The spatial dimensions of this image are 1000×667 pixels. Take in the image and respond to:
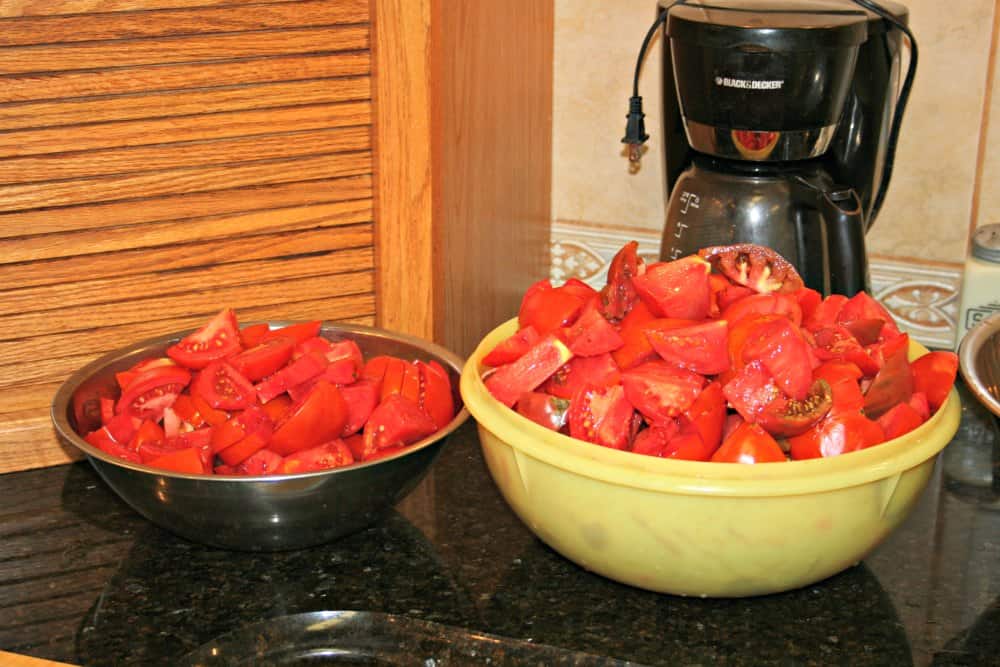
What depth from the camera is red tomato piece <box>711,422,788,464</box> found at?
89 cm

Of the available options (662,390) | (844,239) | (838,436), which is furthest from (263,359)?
(844,239)

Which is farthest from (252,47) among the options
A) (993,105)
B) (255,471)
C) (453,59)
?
(993,105)

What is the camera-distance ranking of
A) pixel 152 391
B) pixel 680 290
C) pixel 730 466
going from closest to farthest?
1. pixel 730 466
2. pixel 680 290
3. pixel 152 391

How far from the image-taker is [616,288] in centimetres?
103

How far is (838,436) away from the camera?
91 cm

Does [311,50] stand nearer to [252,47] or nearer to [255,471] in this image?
[252,47]

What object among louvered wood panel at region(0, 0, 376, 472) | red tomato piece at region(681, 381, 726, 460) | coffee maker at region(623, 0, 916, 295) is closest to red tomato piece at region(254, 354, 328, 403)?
louvered wood panel at region(0, 0, 376, 472)

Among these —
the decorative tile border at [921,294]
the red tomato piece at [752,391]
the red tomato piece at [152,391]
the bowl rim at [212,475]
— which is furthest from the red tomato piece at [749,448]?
the decorative tile border at [921,294]

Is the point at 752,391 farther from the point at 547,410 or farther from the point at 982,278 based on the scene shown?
the point at 982,278

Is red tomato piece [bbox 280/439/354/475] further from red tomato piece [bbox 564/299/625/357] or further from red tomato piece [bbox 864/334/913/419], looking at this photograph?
red tomato piece [bbox 864/334/913/419]

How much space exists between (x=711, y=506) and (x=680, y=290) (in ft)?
0.62

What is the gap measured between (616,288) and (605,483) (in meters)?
0.20

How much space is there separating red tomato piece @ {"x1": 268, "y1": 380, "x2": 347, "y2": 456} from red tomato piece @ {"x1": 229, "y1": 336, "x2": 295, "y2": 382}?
0.06 meters

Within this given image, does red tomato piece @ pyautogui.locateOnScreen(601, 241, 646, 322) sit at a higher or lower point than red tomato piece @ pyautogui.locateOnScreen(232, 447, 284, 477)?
higher
